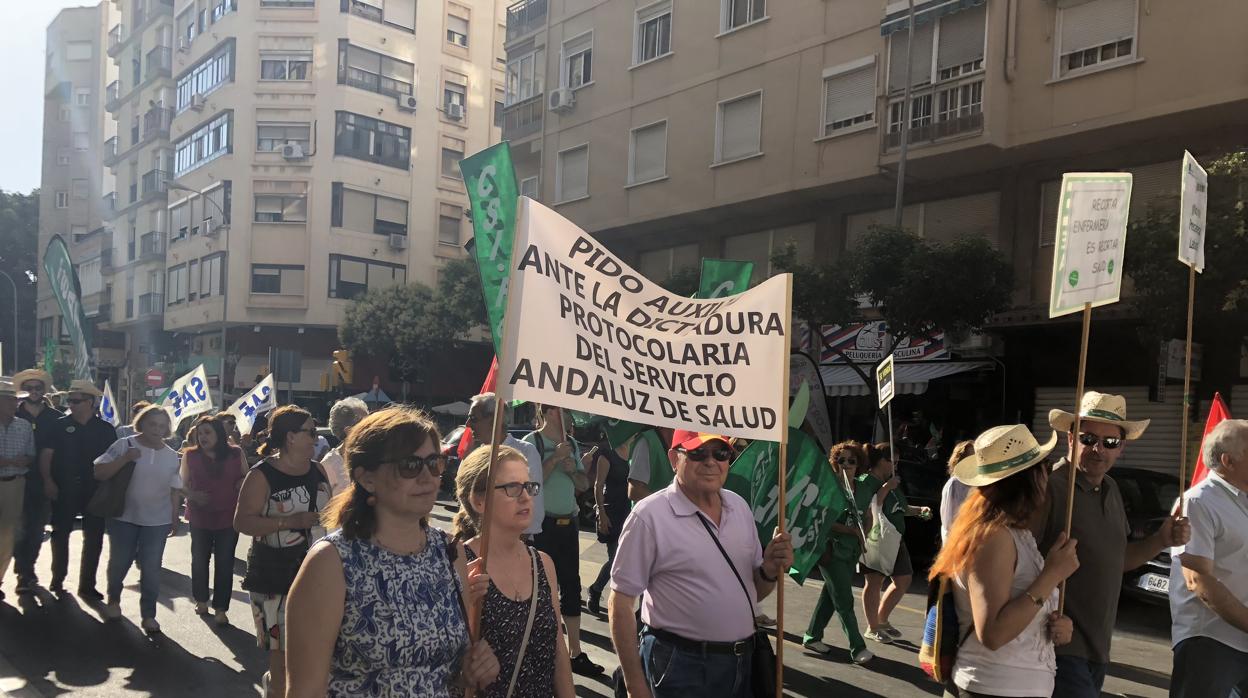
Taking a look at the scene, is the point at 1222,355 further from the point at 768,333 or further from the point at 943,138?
the point at 768,333

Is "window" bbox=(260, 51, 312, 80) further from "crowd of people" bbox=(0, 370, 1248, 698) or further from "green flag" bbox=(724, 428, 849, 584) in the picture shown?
"crowd of people" bbox=(0, 370, 1248, 698)

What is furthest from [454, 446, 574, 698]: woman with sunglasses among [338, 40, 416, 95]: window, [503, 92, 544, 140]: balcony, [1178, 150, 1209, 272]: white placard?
[338, 40, 416, 95]: window

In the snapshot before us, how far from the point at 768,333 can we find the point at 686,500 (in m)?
0.69

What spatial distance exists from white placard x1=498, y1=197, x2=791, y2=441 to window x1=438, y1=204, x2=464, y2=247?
4012 centimetres

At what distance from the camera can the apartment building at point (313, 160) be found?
39.5 m

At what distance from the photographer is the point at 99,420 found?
891 centimetres

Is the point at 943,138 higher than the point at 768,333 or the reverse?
higher

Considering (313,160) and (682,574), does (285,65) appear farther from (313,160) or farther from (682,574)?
(682,574)

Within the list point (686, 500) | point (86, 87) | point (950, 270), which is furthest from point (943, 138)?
point (86, 87)

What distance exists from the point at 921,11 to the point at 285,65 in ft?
97.7

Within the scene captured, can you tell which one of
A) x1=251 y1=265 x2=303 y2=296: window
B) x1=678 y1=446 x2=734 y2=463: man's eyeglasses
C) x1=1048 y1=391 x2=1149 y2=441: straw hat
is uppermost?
x1=251 y1=265 x2=303 y2=296: window

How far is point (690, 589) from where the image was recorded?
3525 millimetres

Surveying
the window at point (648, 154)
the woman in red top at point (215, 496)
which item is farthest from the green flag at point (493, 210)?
the window at point (648, 154)

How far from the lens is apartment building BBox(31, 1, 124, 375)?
59.7m
